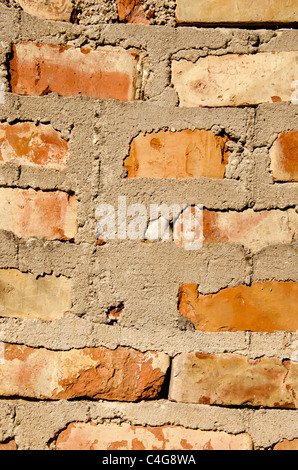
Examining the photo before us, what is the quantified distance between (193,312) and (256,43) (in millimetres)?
537

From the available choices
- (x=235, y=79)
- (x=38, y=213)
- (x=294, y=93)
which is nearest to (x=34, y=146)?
(x=38, y=213)

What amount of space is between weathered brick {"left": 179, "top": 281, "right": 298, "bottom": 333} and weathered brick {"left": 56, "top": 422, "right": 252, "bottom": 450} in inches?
8.2

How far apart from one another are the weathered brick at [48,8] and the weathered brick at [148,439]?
0.81 metres

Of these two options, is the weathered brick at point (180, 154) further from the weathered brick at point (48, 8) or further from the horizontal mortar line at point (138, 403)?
the horizontal mortar line at point (138, 403)

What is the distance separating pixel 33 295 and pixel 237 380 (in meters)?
0.44

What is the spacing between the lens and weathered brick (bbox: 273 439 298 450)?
0.78 m

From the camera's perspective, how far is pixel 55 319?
800 mm

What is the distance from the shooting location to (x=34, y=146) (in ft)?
2.60

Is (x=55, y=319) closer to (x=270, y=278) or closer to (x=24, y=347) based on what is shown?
(x=24, y=347)

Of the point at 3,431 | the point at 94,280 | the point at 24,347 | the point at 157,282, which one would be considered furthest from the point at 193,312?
the point at 3,431

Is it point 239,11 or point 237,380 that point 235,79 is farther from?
point 237,380

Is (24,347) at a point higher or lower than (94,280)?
lower

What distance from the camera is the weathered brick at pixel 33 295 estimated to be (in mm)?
797
